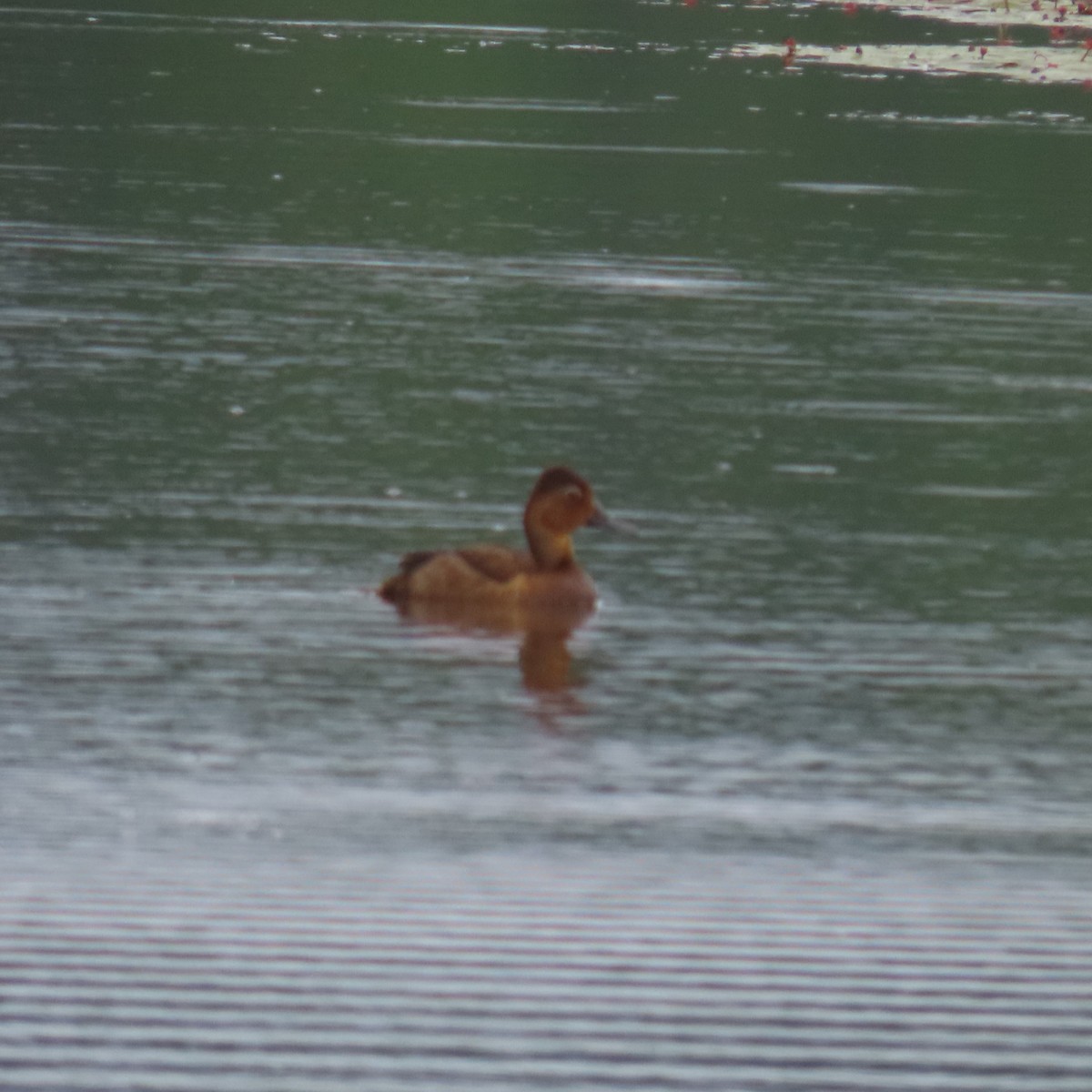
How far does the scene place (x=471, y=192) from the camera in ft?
85.1

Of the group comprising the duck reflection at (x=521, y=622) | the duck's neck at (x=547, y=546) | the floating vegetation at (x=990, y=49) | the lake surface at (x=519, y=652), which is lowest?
the duck reflection at (x=521, y=622)

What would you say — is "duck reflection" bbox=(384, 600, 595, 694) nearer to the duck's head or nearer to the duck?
the duck

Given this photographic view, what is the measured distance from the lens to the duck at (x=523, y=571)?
10.9 meters

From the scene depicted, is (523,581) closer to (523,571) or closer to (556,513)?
(523,571)

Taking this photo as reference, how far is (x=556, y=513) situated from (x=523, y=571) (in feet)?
0.96

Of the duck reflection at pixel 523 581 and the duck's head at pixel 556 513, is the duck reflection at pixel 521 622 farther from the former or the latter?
the duck's head at pixel 556 513

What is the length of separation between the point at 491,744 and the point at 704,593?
2478mm

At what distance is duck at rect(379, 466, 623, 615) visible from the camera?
1088 centimetres

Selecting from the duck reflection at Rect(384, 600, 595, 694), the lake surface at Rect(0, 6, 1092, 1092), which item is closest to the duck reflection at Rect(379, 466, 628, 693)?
the duck reflection at Rect(384, 600, 595, 694)

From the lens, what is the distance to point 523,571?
11102 millimetres

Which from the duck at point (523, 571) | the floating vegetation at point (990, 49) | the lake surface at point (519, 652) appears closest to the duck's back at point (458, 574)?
the duck at point (523, 571)

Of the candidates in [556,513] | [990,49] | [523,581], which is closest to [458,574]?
[523,581]

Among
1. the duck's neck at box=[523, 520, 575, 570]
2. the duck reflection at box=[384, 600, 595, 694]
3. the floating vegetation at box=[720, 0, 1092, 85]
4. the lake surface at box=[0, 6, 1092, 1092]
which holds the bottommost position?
the duck reflection at box=[384, 600, 595, 694]

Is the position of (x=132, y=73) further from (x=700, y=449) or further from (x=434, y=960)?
(x=434, y=960)
